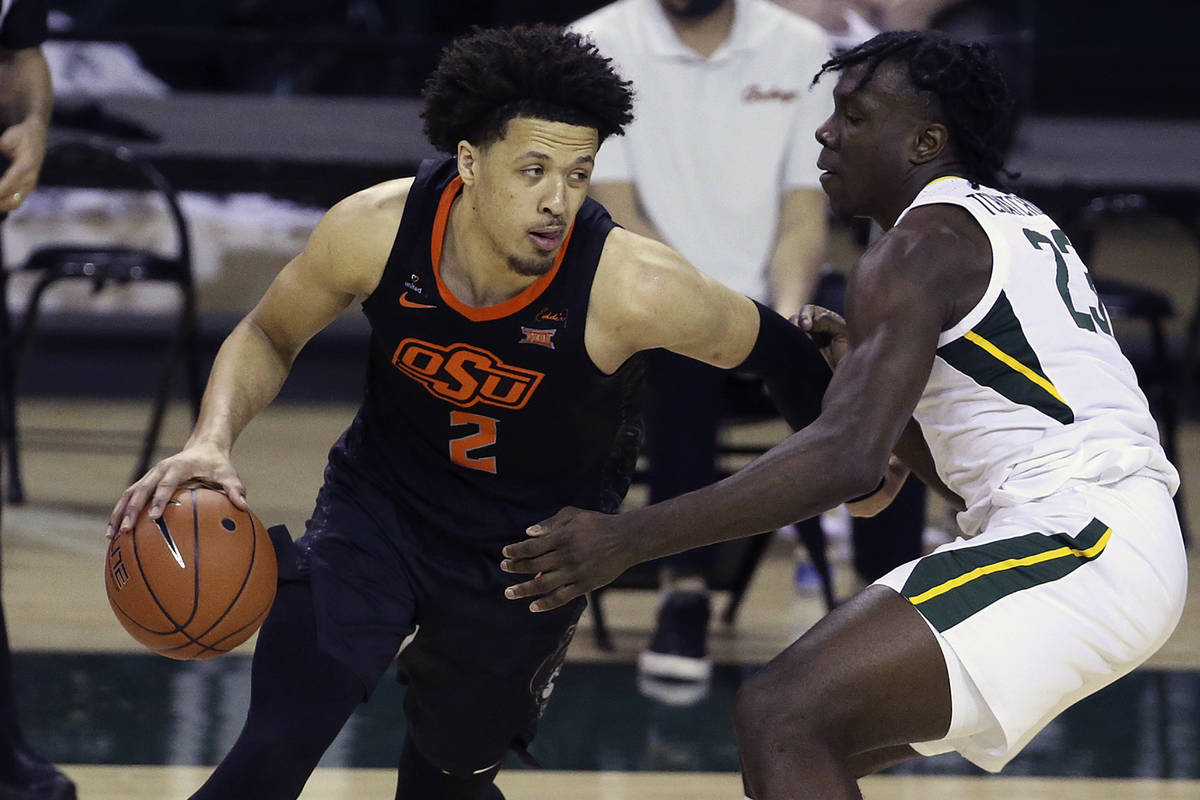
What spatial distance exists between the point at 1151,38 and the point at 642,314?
292 inches

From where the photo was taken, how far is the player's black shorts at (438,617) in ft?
8.63

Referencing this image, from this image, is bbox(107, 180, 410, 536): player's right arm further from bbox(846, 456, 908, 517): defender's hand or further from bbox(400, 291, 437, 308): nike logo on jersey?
bbox(846, 456, 908, 517): defender's hand

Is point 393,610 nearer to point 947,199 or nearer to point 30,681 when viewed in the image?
point 947,199

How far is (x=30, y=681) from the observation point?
3.92 m

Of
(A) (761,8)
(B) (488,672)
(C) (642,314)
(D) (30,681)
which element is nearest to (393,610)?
(B) (488,672)

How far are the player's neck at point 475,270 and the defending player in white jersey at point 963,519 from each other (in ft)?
1.62

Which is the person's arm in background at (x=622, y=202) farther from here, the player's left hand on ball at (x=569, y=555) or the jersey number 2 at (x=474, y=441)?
the player's left hand on ball at (x=569, y=555)

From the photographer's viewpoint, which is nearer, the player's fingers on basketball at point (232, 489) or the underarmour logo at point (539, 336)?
the player's fingers on basketball at point (232, 489)

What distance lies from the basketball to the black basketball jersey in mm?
333

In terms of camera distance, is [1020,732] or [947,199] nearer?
[1020,732]

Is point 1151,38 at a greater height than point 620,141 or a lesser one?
lesser

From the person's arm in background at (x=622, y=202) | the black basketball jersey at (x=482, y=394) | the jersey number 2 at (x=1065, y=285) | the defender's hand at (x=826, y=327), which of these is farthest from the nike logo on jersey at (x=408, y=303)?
the person's arm in background at (x=622, y=202)

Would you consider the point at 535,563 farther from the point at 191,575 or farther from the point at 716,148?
the point at 716,148

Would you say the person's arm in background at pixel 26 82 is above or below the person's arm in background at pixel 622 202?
above
